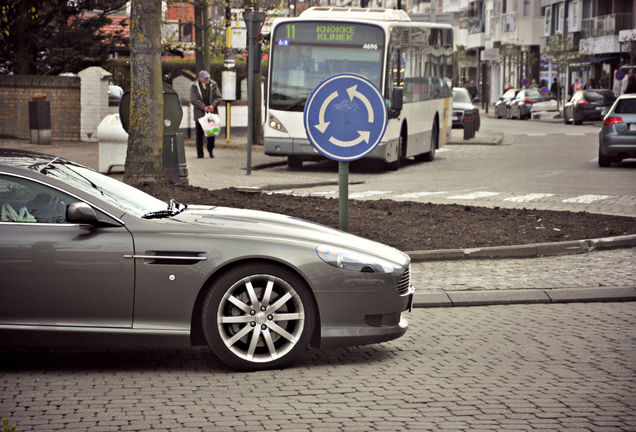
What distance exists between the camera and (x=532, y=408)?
4.75 meters

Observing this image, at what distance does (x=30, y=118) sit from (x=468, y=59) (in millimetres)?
65009

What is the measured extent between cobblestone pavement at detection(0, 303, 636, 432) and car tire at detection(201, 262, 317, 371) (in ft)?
0.43

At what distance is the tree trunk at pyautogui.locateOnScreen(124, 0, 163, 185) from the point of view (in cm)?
1244

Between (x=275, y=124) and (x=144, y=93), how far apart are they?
7.58 metres

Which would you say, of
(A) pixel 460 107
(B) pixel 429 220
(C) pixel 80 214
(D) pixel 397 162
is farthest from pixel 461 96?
(C) pixel 80 214

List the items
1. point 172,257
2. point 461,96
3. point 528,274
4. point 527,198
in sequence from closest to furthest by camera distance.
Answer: point 172,257 → point 528,274 → point 527,198 → point 461,96

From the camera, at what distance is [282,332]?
537cm

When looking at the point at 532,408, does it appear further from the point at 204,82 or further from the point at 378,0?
the point at 378,0

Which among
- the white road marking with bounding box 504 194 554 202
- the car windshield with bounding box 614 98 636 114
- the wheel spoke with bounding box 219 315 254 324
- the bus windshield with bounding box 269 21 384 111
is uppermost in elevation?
the bus windshield with bounding box 269 21 384 111

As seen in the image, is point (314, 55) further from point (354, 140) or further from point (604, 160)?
point (354, 140)

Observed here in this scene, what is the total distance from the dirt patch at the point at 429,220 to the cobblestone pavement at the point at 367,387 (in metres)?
3.28

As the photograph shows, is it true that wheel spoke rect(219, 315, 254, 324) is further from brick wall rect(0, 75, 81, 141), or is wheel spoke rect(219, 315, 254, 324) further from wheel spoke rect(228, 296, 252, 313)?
brick wall rect(0, 75, 81, 141)

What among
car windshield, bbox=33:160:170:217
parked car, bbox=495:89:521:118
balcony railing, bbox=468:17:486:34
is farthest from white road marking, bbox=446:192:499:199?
balcony railing, bbox=468:17:486:34

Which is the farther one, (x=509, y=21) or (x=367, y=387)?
(x=509, y=21)
